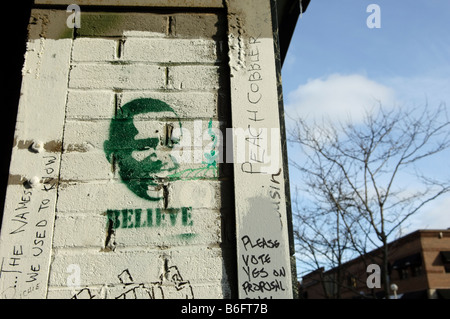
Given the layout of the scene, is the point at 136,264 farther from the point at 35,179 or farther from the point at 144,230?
the point at 35,179

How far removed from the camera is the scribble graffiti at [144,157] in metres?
2.23

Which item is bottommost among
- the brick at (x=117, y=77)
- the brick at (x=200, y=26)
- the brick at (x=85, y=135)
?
the brick at (x=85, y=135)

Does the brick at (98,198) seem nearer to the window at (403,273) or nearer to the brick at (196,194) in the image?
the brick at (196,194)

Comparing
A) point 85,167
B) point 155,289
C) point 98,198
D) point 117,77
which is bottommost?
point 155,289

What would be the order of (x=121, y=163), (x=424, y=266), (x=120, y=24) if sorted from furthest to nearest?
(x=424, y=266)
(x=120, y=24)
(x=121, y=163)

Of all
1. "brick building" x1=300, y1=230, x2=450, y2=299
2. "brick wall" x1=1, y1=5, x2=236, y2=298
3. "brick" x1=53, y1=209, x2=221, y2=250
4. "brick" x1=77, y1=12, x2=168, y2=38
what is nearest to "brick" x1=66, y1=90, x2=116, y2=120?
"brick wall" x1=1, y1=5, x2=236, y2=298

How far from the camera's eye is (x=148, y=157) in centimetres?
228

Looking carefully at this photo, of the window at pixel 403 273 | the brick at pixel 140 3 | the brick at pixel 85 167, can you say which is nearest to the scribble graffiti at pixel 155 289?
the brick at pixel 85 167

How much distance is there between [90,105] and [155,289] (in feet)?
3.60

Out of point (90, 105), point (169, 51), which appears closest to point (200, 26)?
point (169, 51)

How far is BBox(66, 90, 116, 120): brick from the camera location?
233 cm

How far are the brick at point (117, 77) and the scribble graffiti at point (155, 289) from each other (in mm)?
1057

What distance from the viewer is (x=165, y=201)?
86.5 inches
